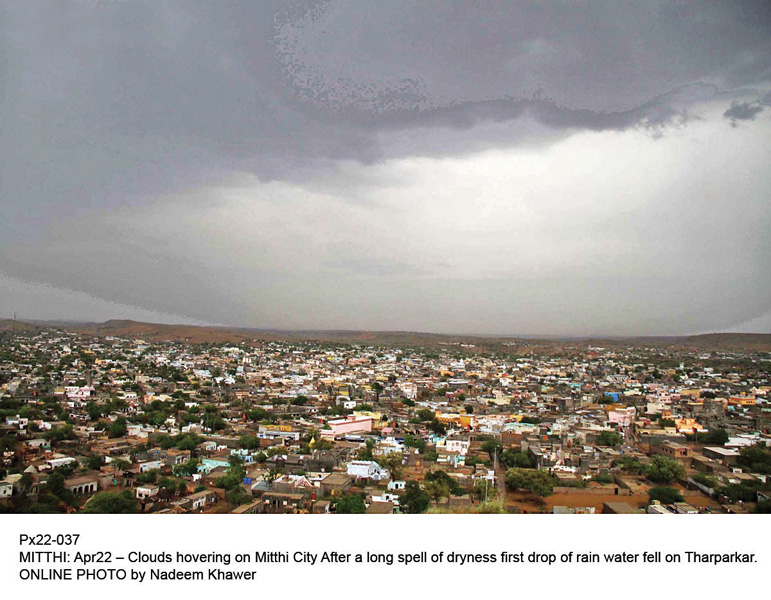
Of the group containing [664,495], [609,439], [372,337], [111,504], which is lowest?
[609,439]

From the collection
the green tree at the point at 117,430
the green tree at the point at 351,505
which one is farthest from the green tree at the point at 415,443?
the green tree at the point at 117,430

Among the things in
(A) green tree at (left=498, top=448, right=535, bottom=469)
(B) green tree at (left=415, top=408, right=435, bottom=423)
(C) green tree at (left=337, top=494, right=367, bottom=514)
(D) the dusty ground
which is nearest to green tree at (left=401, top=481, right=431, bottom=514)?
(C) green tree at (left=337, top=494, right=367, bottom=514)

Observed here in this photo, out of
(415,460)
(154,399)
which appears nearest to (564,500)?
(415,460)

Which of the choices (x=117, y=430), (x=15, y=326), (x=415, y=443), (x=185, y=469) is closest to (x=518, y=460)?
(x=415, y=443)

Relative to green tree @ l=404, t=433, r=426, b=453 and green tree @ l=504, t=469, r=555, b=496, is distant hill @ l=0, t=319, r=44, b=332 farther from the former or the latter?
green tree @ l=504, t=469, r=555, b=496

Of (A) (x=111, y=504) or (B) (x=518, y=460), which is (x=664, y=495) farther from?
(A) (x=111, y=504)
